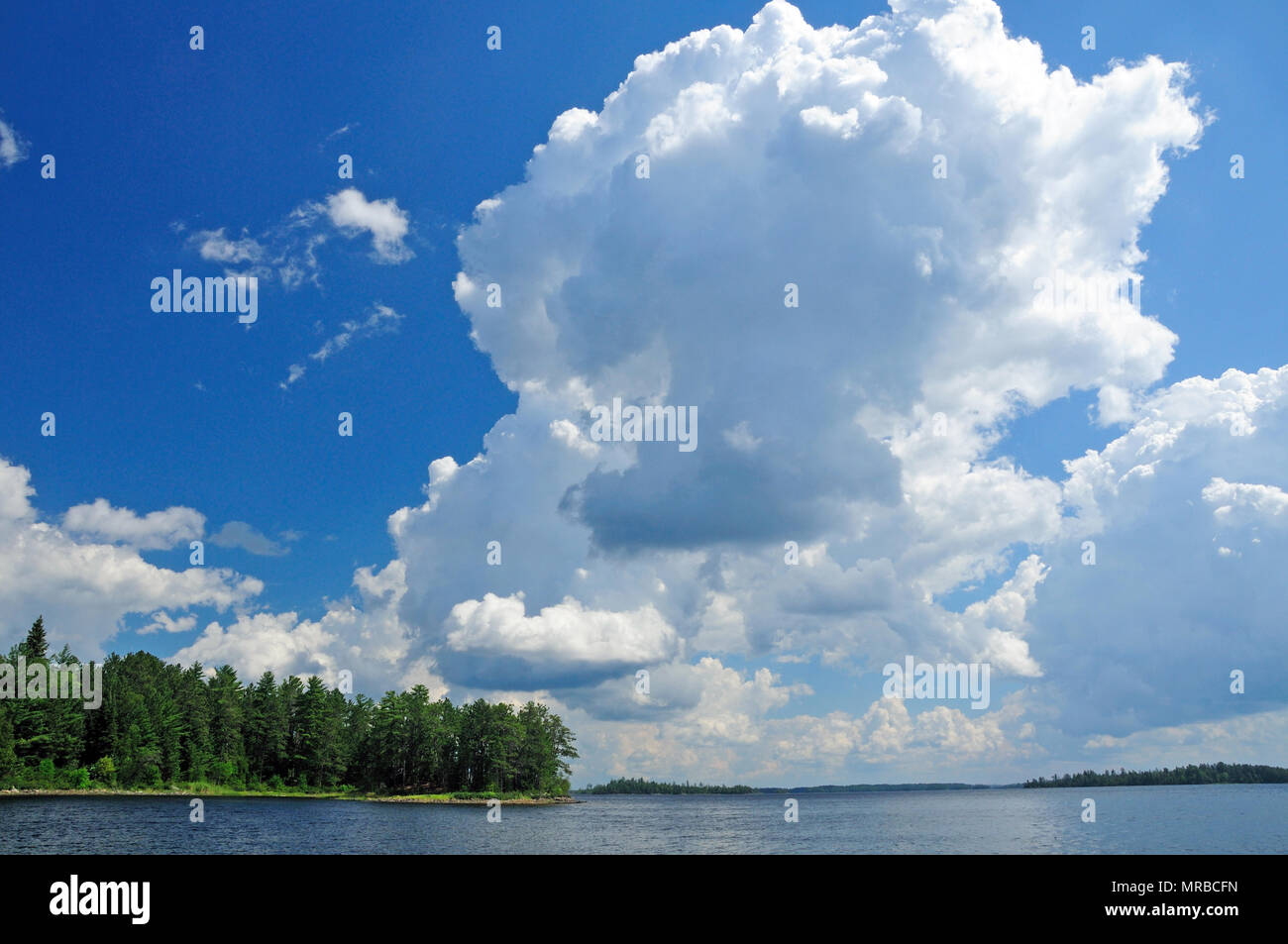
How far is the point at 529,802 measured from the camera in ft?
545

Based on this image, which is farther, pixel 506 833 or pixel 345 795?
pixel 345 795

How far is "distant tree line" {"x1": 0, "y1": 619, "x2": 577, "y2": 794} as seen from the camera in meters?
141

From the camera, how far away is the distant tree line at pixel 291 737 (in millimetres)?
140750

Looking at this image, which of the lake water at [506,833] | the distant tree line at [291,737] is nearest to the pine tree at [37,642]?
the distant tree line at [291,737]

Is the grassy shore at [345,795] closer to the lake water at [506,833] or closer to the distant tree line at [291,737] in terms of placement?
the distant tree line at [291,737]

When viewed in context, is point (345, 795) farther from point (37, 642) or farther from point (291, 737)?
point (37, 642)

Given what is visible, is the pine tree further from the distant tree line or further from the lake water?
the lake water

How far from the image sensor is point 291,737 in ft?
543

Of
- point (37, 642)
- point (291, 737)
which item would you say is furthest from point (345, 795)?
point (37, 642)

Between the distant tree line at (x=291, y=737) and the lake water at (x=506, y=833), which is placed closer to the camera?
the lake water at (x=506, y=833)

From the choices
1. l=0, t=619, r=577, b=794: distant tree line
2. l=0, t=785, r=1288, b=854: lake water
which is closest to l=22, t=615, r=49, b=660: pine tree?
l=0, t=619, r=577, b=794: distant tree line

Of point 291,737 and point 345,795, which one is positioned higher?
point 291,737
